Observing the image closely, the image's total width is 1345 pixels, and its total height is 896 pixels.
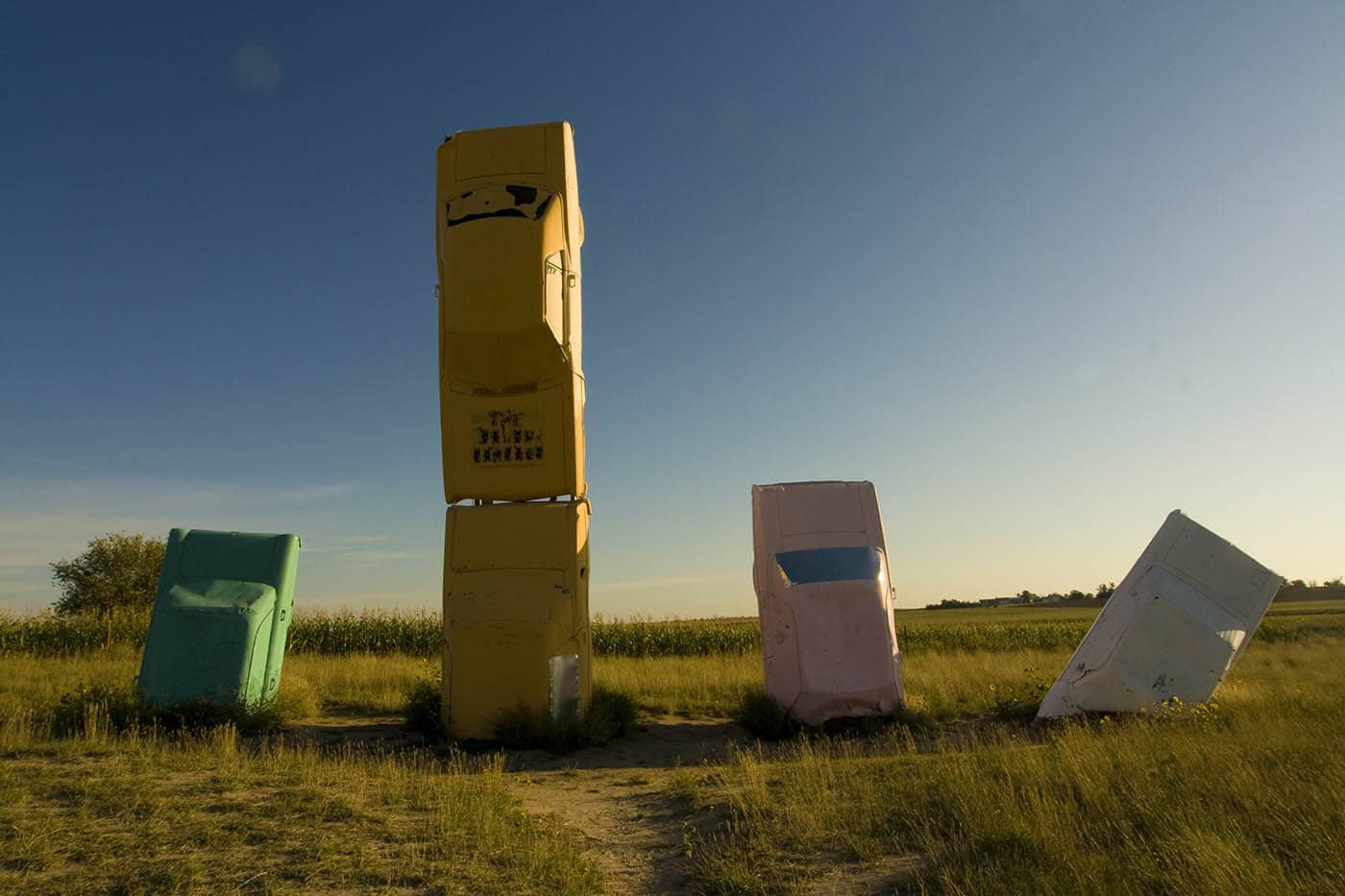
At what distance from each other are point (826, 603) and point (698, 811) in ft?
12.2

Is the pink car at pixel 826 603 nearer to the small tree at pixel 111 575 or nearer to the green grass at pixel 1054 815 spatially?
the green grass at pixel 1054 815

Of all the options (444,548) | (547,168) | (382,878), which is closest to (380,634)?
(444,548)

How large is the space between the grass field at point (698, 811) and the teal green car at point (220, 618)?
2.39 feet

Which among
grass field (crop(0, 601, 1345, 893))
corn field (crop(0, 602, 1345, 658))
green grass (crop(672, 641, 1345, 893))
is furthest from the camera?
corn field (crop(0, 602, 1345, 658))

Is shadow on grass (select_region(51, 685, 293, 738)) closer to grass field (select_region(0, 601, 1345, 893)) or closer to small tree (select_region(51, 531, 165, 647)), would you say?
grass field (select_region(0, 601, 1345, 893))

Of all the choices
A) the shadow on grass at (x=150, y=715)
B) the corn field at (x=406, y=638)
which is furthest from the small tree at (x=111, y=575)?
the shadow on grass at (x=150, y=715)

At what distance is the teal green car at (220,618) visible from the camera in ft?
30.3

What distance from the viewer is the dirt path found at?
5.23 meters

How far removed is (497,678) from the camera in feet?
28.8

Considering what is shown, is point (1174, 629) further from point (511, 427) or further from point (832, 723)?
point (511, 427)

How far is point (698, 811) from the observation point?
242 inches

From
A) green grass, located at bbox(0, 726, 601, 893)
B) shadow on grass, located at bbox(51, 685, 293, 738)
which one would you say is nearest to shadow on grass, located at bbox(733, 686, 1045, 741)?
green grass, located at bbox(0, 726, 601, 893)

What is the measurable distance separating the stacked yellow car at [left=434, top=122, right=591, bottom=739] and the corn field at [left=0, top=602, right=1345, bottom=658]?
12.4 meters

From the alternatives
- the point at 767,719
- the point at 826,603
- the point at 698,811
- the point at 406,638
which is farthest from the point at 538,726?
the point at 406,638
